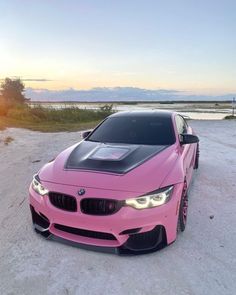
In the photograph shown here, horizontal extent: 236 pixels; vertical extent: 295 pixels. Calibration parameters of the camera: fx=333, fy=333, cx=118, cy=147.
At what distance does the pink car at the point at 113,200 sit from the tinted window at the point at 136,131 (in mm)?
621

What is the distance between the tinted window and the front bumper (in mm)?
1338

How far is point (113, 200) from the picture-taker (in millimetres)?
3281

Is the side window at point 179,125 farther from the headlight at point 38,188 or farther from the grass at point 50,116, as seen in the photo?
the grass at point 50,116

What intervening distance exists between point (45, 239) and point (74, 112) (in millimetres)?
24498

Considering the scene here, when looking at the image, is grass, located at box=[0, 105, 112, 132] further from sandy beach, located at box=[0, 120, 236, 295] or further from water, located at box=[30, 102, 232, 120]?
sandy beach, located at box=[0, 120, 236, 295]

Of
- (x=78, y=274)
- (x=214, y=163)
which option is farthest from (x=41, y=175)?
(x=214, y=163)

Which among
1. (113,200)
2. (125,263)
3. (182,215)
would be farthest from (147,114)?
(125,263)

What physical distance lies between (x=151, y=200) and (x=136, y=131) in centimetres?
191

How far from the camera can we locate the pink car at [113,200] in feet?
10.8

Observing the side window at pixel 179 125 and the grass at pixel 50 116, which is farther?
the grass at pixel 50 116

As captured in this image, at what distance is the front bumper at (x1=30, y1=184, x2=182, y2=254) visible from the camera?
3.26 metres

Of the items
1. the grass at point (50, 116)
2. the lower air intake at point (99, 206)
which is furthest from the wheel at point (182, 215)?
the grass at point (50, 116)

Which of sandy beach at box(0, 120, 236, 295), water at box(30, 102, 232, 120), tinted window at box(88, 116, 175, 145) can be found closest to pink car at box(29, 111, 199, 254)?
sandy beach at box(0, 120, 236, 295)

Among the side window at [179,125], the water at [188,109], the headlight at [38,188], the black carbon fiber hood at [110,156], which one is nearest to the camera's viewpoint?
the headlight at [38,188]
